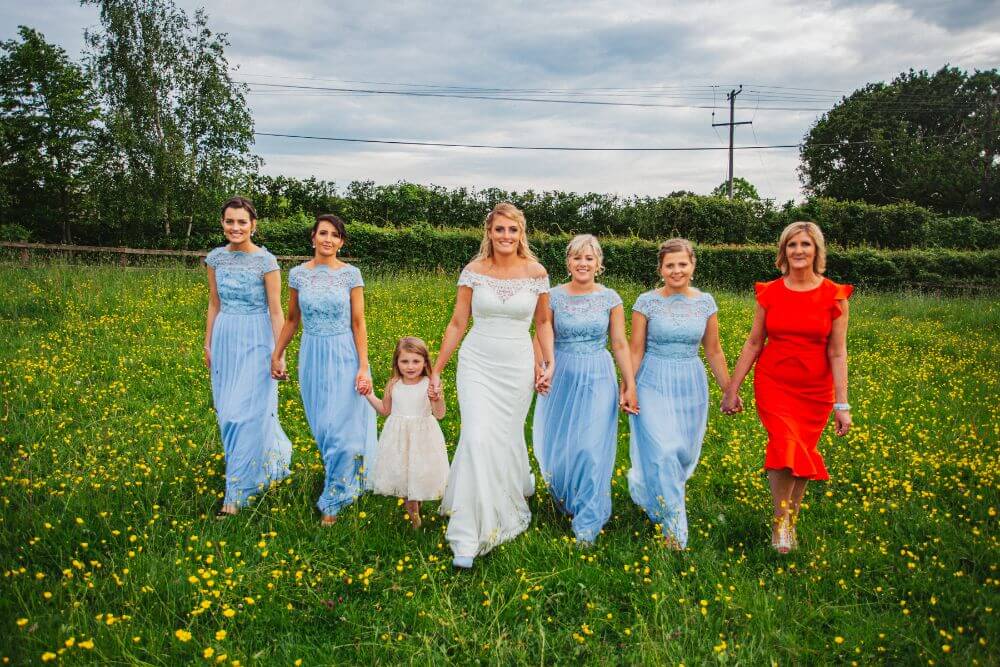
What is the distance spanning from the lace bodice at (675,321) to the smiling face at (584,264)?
1.45 feet

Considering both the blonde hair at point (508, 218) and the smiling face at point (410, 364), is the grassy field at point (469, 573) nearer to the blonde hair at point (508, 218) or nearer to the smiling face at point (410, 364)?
the smiling face at point (410, 364)

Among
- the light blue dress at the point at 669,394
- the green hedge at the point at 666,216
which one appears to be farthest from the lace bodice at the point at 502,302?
the green hedge at the point at 666,216

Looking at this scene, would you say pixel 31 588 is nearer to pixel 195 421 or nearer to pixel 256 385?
pixel 256 385

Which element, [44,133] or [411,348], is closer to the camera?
[411,348]

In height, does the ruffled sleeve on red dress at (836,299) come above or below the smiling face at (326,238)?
below

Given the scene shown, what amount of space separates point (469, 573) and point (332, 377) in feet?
6.66

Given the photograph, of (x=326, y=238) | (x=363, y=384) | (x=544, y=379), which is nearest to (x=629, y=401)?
(x=544, y=379)

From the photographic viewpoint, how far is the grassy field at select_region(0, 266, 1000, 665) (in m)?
3.85

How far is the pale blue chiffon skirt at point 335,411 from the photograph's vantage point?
5586 mm

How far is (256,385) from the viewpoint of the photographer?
19.1ft

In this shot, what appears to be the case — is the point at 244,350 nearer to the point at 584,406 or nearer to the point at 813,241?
the point at 584,406

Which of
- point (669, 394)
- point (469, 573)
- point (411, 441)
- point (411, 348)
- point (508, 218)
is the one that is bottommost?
point (469, 573)

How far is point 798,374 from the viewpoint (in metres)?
5.16

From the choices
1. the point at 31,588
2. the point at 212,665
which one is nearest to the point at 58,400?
the point at 31,588
